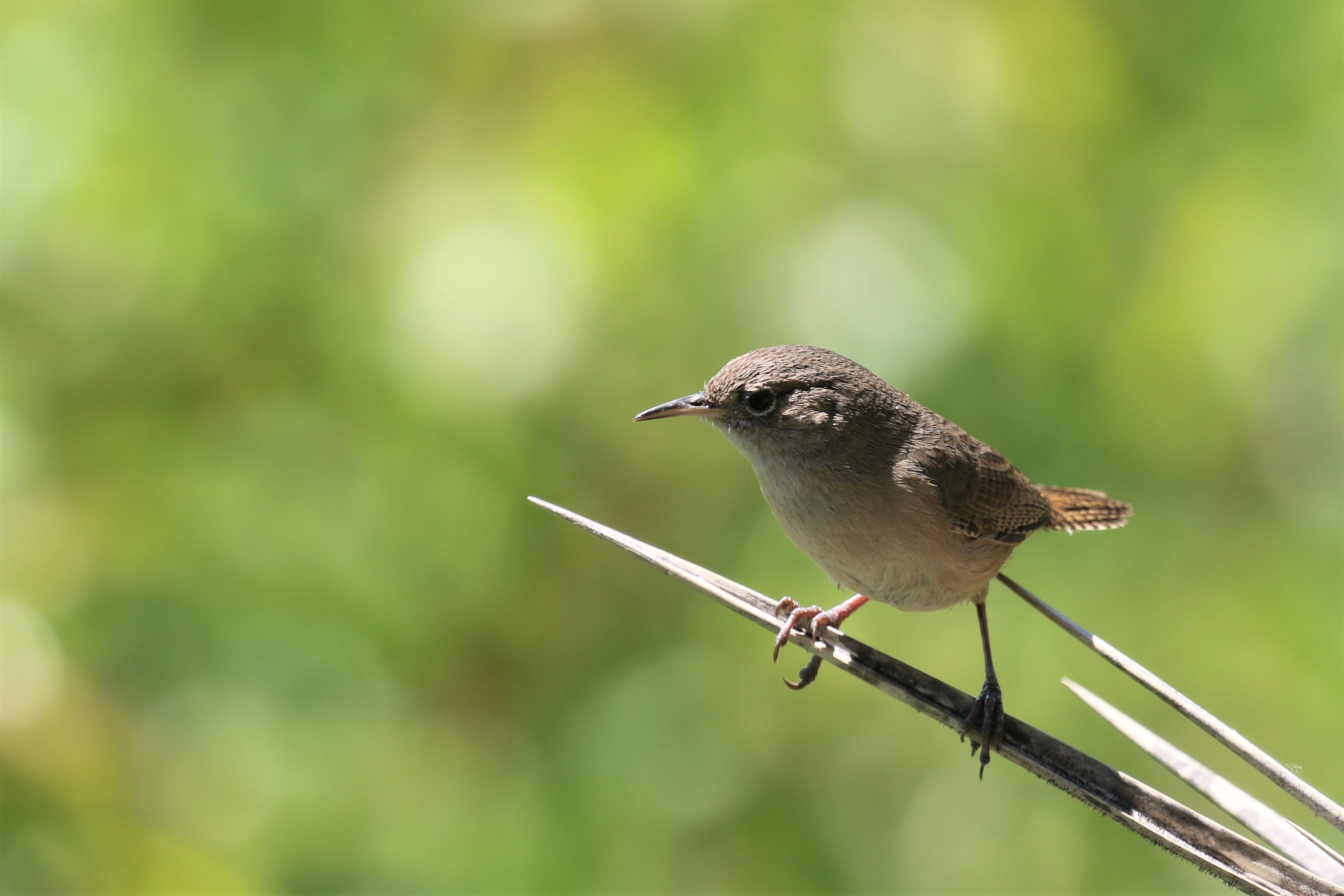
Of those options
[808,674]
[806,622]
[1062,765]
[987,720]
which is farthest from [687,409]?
[1062,765]

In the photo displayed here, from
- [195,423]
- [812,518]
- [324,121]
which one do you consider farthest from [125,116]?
[812,518]

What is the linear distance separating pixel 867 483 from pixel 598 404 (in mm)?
1894

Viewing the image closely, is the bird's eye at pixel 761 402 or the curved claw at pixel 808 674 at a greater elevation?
the bird's eye at pixel 761 402

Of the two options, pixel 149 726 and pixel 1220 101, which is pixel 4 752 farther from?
pixel 1220 101

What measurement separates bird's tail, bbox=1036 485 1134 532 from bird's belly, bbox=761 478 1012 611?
75 centimetres

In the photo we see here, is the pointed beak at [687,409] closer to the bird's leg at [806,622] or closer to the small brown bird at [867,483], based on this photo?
the small brown bird at [867,483]

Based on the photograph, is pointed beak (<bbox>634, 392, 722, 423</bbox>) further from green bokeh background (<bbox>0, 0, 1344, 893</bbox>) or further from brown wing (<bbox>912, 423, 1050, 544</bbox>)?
green bokeh background (<bbox>0, 0, 1344, 893</bbox>)

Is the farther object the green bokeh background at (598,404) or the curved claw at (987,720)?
the green bokeh background at (598,404)

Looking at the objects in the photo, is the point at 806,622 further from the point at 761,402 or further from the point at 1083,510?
the point at 1083,510

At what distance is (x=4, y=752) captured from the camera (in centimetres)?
351

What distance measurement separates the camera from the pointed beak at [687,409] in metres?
2.36

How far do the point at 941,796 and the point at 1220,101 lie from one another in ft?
9.87

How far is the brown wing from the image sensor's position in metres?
2.53

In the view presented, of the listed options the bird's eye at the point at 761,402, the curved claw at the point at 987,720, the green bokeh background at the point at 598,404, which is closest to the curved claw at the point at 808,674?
the curved claw at the point at 987,720
